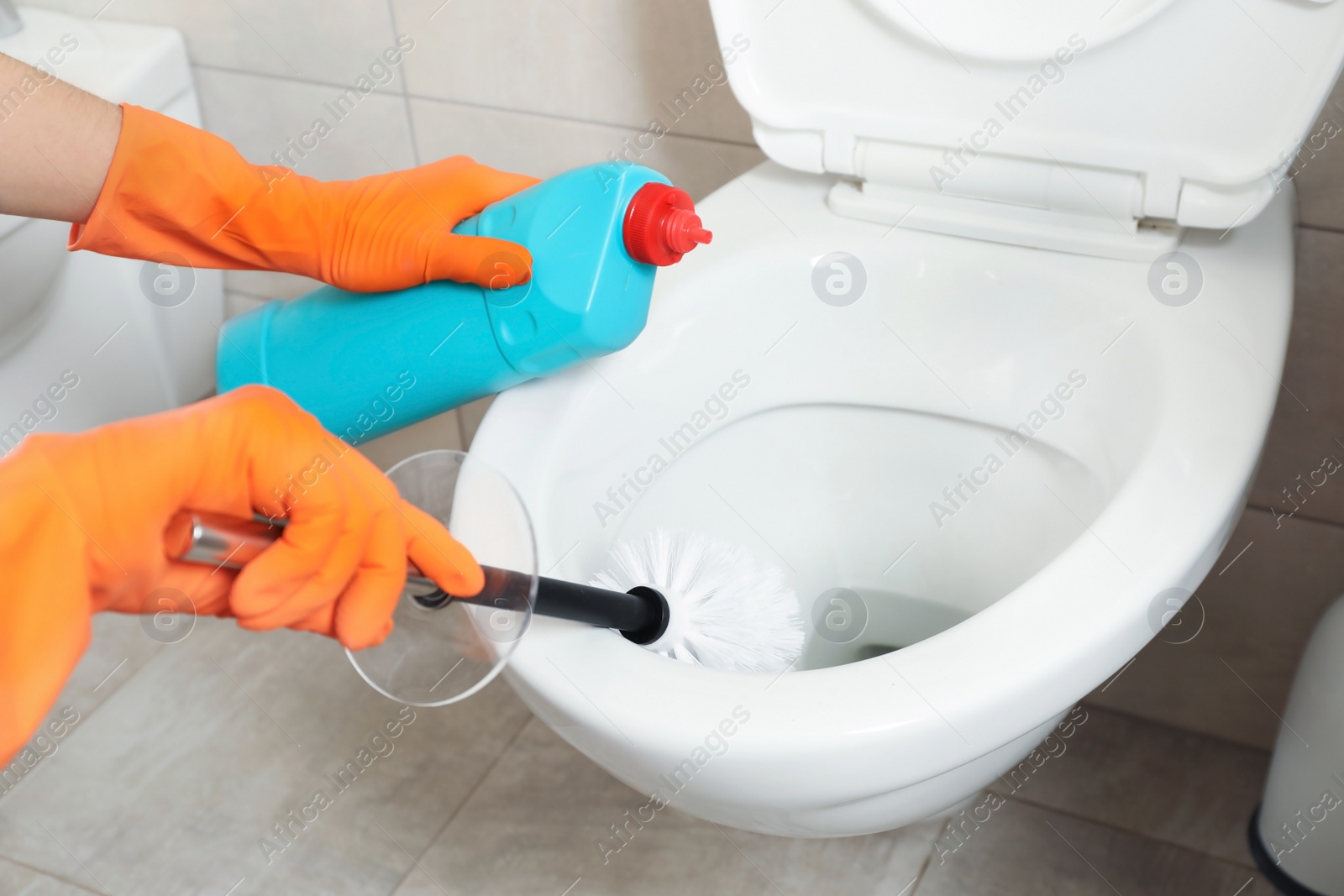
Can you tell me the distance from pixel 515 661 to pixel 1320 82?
50 cm

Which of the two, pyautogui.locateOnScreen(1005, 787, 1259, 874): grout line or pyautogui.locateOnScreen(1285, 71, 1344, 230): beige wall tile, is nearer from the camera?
pyautogui.locateOnScreen(1285, 71, 1344, 230): beige wall tile

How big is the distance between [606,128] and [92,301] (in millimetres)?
485

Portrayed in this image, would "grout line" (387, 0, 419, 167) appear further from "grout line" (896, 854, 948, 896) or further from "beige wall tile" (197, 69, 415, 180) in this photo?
"grout line" (896, 854, 948, 896)

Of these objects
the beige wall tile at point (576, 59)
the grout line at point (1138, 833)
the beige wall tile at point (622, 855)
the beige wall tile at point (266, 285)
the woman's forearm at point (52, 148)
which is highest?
the woman's forearm at point (52, 148)

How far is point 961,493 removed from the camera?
2.27 ft

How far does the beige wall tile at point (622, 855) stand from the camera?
33.0 inches

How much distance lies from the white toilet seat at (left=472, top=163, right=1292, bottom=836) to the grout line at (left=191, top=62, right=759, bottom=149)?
116mm

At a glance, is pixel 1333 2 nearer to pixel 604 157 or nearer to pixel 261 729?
pixel 604 157

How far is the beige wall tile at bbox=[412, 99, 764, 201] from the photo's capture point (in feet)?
2.87

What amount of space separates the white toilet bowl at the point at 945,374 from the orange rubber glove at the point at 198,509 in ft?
0.36

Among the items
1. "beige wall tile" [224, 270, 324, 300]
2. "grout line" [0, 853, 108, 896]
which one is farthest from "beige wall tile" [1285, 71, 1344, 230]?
"grout line" [0, 853, 108, 896]

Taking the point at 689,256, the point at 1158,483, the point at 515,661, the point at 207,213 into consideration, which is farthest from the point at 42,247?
the point at 1158,483

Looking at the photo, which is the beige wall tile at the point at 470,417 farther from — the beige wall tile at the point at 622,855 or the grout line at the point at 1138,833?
the grout line at the point at 1138,833

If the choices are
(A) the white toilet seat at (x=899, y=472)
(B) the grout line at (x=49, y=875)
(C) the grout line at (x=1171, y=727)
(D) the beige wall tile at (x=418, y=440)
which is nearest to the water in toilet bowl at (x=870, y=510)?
(A) the white toilet seat at (x=899, y=472)
